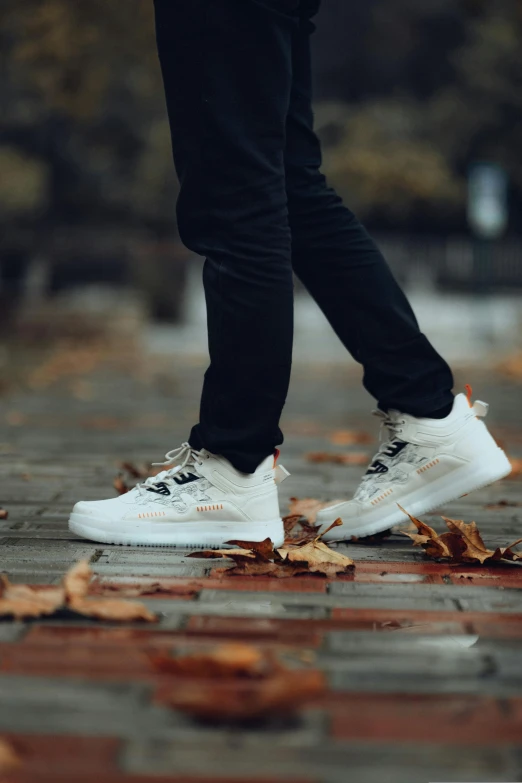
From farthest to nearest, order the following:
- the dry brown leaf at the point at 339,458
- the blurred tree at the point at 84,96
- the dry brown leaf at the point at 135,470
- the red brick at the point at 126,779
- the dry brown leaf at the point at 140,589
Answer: the blurred tree at the point at 84,96
the dry brown leaf at the point at 339,458
the dry brown leaf at the point at 135,470
the dry brown leaf at the point at 140,589
the red brick at the point at 126,779

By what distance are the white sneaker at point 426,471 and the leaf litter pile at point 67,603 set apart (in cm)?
75

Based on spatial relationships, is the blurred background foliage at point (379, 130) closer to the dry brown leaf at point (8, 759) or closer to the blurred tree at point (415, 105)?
the blurred tree at point (415, 105)

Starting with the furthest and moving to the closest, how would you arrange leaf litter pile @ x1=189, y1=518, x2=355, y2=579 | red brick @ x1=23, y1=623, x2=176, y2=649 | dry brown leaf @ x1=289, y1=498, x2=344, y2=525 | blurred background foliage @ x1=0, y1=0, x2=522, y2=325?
blurred background foliage @ x1=0, y1=0, x2=522, y2=325 → dry brown leaf @ x1=289, y1=498, x2=344, y2=525 → leaf litter pile @ x1=189, y1=518, x2=355, y2=579 → red brick @ x1=23, y1=623, x2=176, y2=649

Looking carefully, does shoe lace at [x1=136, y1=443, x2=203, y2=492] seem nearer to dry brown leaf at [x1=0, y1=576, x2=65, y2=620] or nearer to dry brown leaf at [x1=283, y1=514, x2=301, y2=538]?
dry brown leaf at [x1=283, y1=514, x2=301, y2=538]

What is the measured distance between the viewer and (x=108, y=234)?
2947 centimetres

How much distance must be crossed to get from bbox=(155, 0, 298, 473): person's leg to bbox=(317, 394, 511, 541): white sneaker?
0.91 ft

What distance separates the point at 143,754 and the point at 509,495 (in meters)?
2.04

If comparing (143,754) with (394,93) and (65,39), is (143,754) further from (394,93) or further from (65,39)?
(394,93)

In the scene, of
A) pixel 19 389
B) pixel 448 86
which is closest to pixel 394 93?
pixel 448 86

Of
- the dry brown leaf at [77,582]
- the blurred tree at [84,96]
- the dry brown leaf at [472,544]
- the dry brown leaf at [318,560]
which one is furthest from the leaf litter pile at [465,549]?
the blurred tree at [84,96]

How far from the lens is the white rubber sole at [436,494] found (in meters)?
2.31

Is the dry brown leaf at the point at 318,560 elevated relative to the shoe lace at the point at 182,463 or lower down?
lower down

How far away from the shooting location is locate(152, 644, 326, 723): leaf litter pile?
4.20 ft

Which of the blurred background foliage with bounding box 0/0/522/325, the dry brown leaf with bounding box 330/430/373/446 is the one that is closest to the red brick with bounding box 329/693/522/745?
the dry brown leaf with bounding box 330/430/373/446
